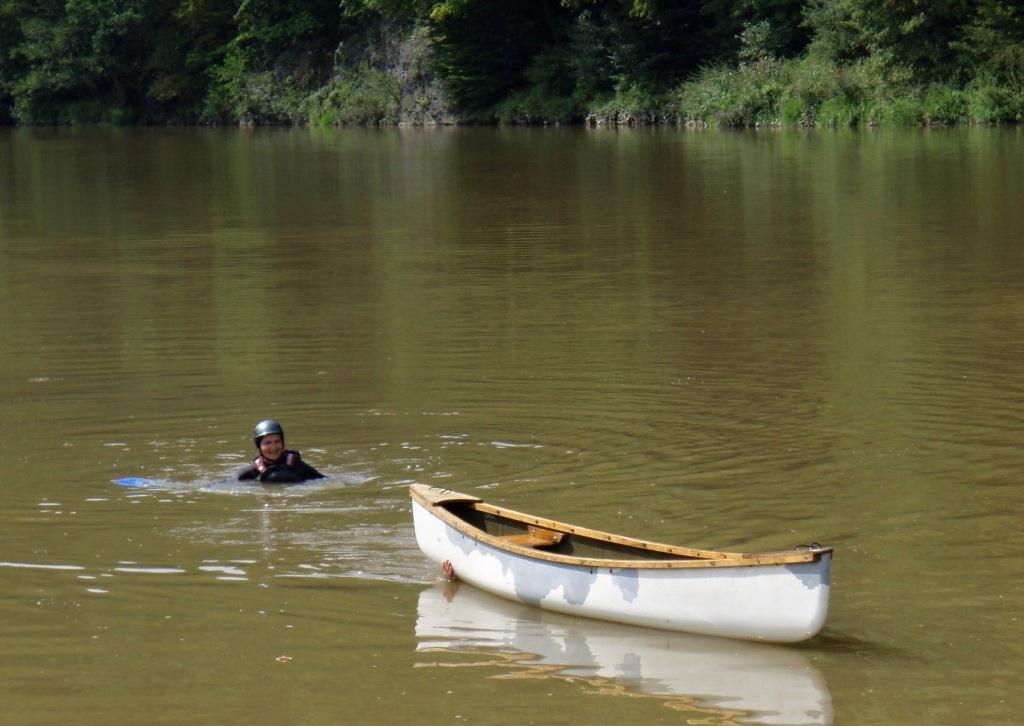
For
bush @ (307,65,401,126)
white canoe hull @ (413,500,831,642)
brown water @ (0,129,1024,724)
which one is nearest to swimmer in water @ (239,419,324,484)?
brown water @ (0,129,1024,724)

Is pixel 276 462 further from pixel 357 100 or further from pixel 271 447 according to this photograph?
→ pixel 357 100

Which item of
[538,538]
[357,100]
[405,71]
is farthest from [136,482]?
[357,100]

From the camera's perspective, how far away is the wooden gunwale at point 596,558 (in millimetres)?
7859

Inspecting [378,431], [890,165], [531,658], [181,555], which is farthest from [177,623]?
[890,165]

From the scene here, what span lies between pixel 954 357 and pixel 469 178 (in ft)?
81.3

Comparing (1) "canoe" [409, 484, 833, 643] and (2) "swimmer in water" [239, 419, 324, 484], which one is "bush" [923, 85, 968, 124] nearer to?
(2) "swimmer in water" [239, 419, 324, 484]

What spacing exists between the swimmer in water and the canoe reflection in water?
287 centimetres

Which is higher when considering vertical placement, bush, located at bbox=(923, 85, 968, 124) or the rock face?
the rock face

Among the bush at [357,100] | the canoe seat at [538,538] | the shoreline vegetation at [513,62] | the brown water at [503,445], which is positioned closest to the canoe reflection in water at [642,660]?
the brown water at [503,445]

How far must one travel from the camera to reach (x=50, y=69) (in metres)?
90.4

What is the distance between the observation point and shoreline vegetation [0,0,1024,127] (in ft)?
176

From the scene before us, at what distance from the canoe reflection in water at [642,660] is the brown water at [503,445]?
0.07 ft

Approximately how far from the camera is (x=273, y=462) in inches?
476

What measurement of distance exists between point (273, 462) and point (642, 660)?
4.41m
